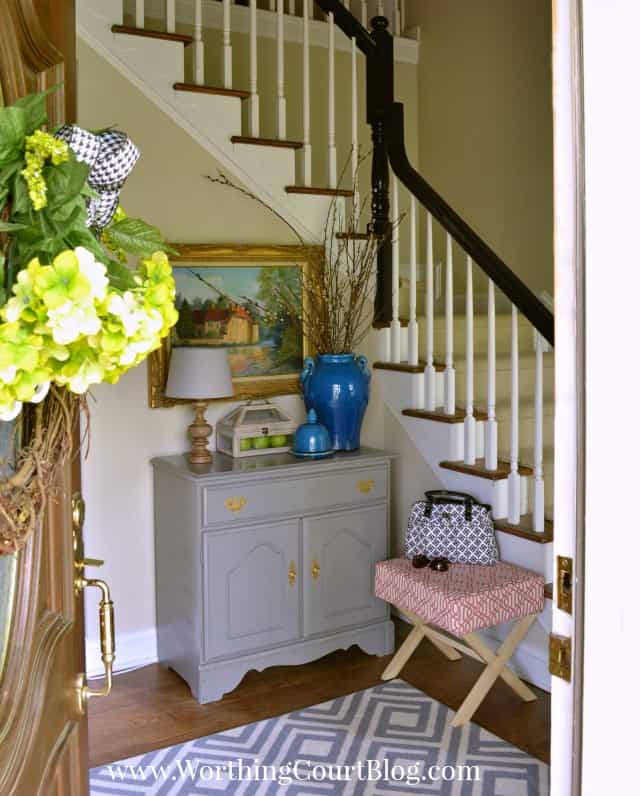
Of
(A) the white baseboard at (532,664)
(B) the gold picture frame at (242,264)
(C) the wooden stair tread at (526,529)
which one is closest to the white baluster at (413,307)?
(B) the gold picture frame at (242,264)

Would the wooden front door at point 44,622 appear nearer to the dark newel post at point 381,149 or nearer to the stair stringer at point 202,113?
the stair stringer at point 202,113

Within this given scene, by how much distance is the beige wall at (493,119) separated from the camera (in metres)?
5.03

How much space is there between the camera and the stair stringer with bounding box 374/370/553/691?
3.72m

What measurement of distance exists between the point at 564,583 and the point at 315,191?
310 cm

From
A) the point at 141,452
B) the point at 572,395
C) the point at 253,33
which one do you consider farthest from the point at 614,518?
the point at 253,33

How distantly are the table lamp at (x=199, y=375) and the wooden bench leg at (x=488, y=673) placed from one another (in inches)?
54.0

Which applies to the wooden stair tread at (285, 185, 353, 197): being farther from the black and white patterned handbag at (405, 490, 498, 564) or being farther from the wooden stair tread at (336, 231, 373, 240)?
the black and white patterned handbag at (405, 490, 498, 564)

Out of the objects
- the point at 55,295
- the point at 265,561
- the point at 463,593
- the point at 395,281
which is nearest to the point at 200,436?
the point at 265,561

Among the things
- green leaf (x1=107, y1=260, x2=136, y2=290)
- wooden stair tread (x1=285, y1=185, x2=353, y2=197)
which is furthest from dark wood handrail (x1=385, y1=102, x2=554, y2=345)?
green leaf (x1=107, y1=260, x2=136, y2=290)

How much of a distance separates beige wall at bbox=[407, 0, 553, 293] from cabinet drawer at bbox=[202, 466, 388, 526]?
1.65 meters

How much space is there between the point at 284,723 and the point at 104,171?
108 inches

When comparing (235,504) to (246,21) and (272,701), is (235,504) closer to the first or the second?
(272,701)

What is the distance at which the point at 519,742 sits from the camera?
3.33m

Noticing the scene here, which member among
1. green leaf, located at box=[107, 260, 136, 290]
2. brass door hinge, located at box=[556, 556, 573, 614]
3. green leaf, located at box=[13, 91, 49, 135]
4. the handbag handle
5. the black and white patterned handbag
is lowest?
the black and white patterned handbag
